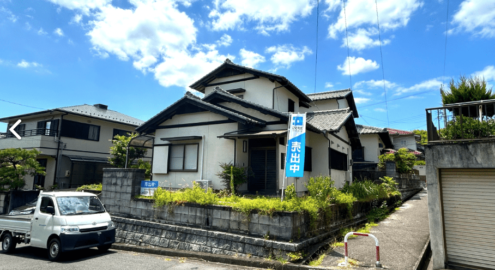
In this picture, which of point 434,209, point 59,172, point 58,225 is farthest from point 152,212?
point 59,172

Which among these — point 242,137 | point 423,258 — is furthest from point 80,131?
point 423,258

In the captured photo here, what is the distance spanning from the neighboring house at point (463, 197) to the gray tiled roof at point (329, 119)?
6570 mm

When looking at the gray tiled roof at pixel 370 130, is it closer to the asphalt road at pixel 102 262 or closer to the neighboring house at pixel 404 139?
the neighboring house at pixel 404 139

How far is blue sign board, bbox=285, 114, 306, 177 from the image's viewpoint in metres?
8.38

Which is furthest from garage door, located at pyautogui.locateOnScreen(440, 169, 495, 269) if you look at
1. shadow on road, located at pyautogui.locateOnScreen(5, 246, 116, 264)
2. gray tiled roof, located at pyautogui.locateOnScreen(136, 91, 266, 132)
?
shadow on road, located at pyautogui.locateOnScreen(5, 246, 116, 264)

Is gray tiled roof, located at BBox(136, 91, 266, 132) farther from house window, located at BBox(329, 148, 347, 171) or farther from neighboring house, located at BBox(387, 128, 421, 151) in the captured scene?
neighboring house, located at BBox(387, 128, 421, 151)

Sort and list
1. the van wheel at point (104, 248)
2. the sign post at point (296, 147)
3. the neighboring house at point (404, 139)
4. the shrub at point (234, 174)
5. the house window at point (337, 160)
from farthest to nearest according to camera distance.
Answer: the neighboring house at point (404, 139)
the house window at point (337, 160)
the shrub at point (234, 174)
the van wheel at point (104, 248)
the sign post at point (296, 147)

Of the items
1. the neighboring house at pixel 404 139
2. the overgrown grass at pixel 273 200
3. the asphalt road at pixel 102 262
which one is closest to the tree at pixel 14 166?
the asphalt road at pixel 102 262

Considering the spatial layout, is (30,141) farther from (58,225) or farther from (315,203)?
(315,203)

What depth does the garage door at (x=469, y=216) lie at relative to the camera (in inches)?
245

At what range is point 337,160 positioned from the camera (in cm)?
1586

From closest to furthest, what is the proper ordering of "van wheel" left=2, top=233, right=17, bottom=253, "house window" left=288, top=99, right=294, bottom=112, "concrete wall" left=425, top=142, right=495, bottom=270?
"concrete wall" left=425, top=142, right=495, bottom=270 → "van wheel" left=2, top=233, right=17, bottom=253 → "house window" left=288, top=99, right=294, bottom=112

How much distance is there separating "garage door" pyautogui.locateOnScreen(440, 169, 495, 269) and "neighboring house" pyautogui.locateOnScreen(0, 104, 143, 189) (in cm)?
2327

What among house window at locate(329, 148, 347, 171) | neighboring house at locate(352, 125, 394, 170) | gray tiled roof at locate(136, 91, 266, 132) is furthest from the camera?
neighboring house at locate(352, 125, 394, 170)
